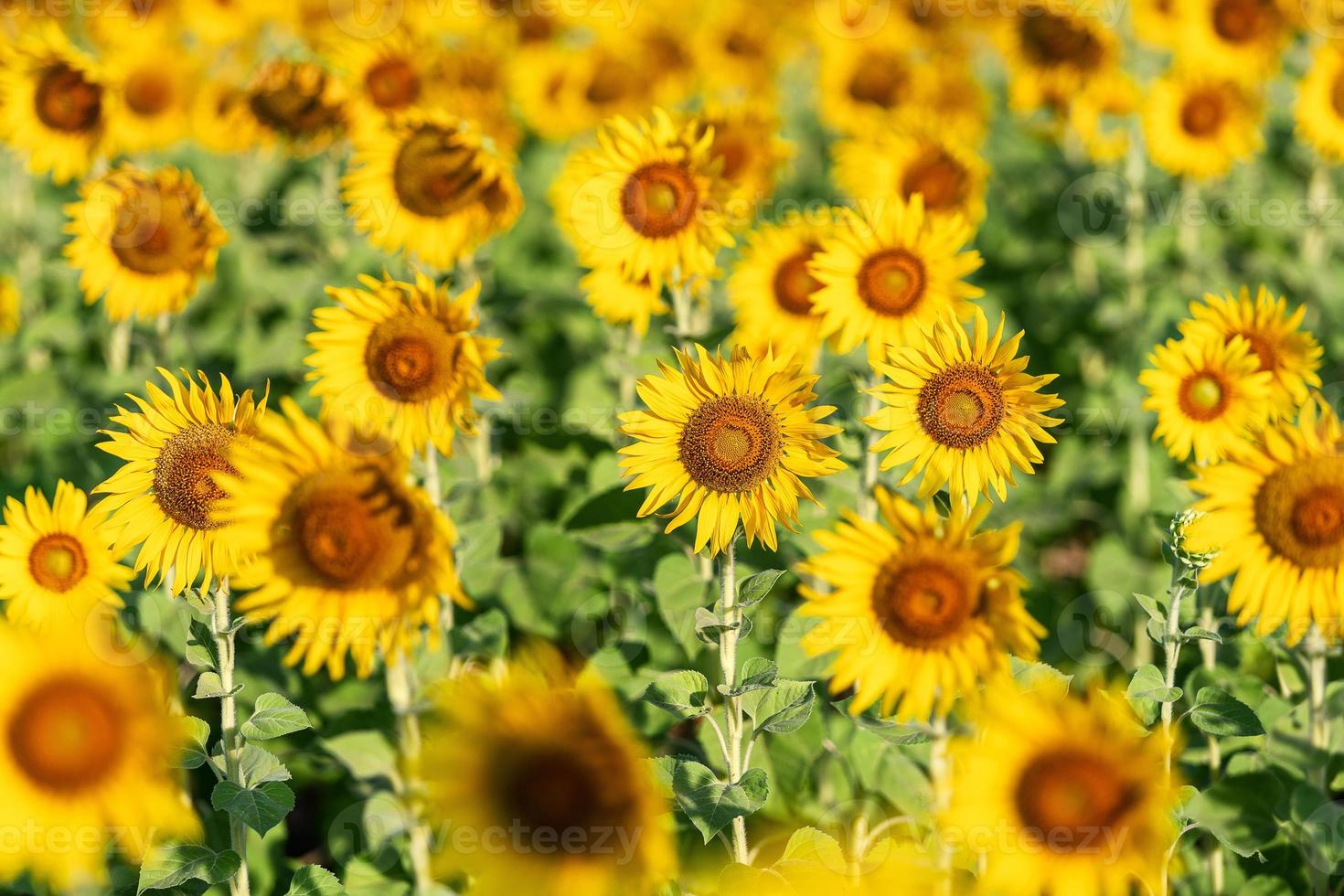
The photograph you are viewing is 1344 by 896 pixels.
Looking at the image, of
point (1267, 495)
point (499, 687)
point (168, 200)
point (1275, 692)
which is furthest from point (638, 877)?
point (168, 200)

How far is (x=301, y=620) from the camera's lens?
2814 mm

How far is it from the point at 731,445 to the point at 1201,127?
15.8 feet

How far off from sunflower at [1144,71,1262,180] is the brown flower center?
448cm

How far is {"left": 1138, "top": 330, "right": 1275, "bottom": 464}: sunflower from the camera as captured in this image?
3.67 meters

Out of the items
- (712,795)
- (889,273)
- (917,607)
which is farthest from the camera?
(889,273)

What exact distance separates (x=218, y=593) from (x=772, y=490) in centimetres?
175

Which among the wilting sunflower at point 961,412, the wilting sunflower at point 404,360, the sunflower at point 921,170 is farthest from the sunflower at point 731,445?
the sunflower at point 921,170

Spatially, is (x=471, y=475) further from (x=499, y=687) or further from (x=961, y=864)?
(x=961, y=864)

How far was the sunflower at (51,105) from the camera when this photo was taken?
5.27m

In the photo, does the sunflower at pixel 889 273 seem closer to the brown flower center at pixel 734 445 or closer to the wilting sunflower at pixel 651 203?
the wilting sunflower at pixel 651 203

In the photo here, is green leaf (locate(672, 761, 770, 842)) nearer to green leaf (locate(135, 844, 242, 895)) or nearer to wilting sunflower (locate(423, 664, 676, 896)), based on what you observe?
wilting sunflower (locate(423, 664, 676, 896))

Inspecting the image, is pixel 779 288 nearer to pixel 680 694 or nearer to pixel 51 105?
pixel 680 694

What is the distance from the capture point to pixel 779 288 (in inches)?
180

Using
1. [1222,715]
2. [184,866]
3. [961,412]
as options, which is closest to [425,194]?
[961,412]
